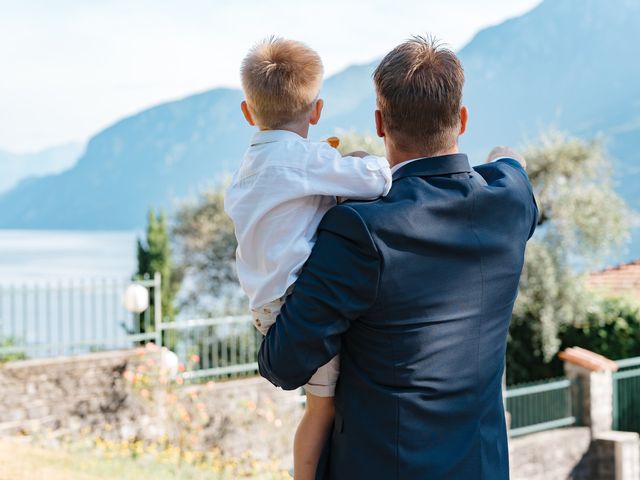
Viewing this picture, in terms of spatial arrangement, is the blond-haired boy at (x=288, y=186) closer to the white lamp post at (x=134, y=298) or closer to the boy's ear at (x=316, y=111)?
the boy's ear at (x=316, y=111)

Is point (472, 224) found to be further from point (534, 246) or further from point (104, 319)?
point (534, 246)

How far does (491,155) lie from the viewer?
200 cm

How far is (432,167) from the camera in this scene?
1.65 meters

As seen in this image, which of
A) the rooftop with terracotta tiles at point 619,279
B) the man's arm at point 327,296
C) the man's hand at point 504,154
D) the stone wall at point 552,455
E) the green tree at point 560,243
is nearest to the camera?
the man's arm at point 327,296

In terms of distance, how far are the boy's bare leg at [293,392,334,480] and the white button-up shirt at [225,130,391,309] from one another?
26 centimetres

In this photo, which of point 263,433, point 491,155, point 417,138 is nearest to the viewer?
point 417,138

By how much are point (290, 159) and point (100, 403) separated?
27.6ft

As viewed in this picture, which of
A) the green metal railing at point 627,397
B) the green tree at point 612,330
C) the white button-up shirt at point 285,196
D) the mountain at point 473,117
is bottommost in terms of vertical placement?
the green metal railing at point 627,397

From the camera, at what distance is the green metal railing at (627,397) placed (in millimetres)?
12477

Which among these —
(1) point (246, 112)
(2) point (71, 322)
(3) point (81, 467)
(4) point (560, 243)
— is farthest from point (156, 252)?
(1) point (246, 112)

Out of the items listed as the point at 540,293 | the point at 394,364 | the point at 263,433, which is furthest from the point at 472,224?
the point at 540,293

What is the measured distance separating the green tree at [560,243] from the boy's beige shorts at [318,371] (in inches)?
504

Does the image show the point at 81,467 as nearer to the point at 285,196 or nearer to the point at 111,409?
the point at 111,409

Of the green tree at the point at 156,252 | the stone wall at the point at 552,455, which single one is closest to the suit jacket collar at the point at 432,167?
the stone wall at the point at 552,455
